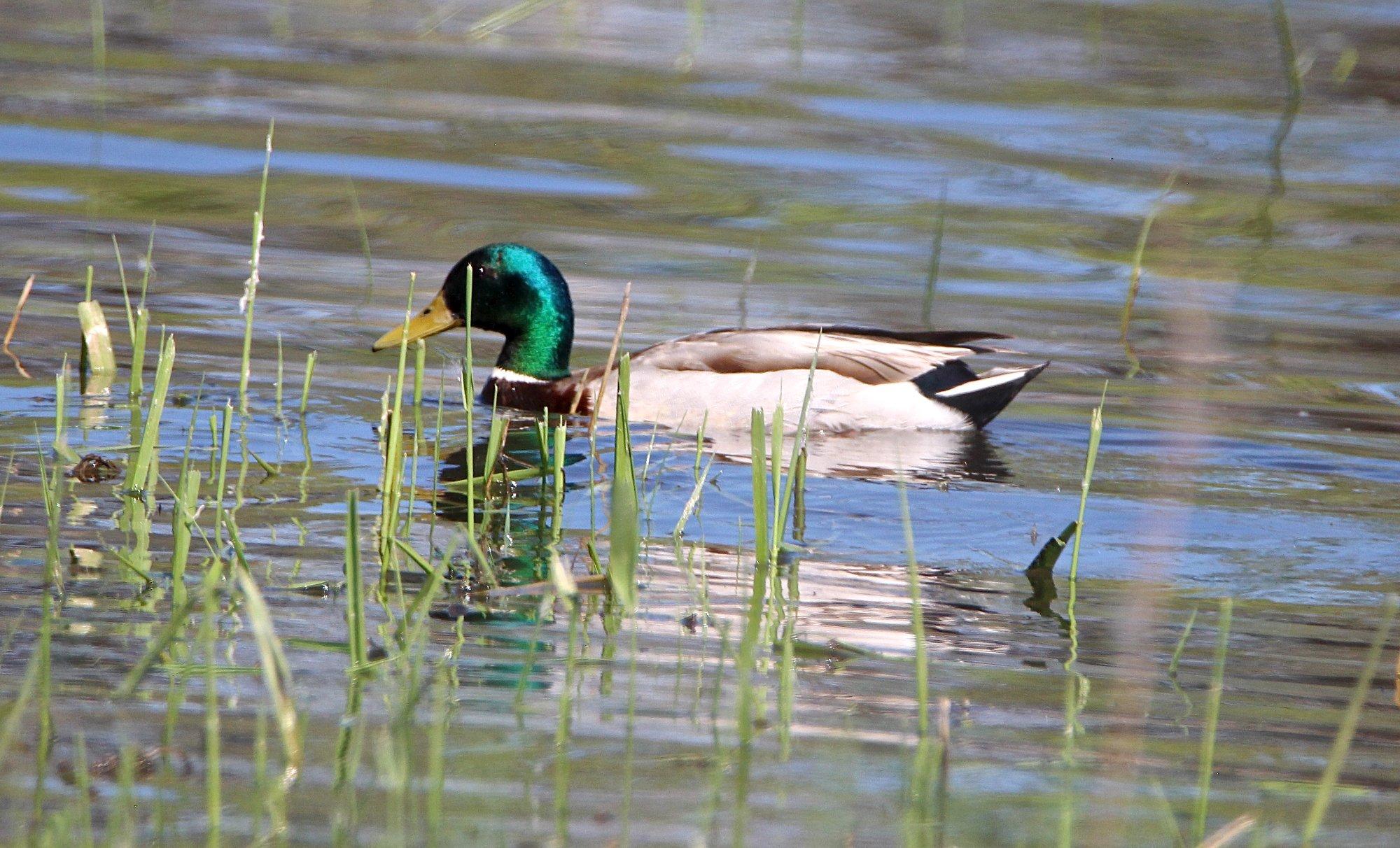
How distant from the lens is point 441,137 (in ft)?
42.1

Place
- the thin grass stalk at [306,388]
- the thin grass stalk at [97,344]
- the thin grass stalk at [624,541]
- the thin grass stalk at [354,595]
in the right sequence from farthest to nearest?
1. the thin grass stalk at [97,344]
2. the thin grass stalk at [306,388]
3. the thin grass stalk at [624,541]
4. the thin grass stalk at [354,595]

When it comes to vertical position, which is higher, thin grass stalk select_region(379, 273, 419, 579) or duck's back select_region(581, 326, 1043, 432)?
duck's back select_region(581, 326, 1043, 432)

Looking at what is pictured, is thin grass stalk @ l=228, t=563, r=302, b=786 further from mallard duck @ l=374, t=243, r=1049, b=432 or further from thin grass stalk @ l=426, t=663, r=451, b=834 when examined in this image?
mallard duck @ l=374, t=243, r=1049, b=432

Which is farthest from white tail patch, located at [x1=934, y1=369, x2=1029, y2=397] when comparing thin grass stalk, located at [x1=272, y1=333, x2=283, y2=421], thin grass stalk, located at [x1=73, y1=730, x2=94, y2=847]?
thin grass stalk, located at [x1=73, y1=730, x2=94, y2=847]

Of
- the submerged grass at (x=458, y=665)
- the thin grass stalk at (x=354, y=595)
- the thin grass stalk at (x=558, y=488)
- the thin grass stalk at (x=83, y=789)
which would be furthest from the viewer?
the thin grass stalk at (x=558, y=488)

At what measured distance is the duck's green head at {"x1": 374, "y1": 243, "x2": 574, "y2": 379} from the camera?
8555 millimetres

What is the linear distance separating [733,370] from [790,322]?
1389 millimetres

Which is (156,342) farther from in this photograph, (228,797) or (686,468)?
(228,797)

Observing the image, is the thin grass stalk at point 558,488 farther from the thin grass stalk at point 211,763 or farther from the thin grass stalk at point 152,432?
the thin grass stalk at point 211,763

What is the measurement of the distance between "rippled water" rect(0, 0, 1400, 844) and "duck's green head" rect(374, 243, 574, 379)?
1.24 ft

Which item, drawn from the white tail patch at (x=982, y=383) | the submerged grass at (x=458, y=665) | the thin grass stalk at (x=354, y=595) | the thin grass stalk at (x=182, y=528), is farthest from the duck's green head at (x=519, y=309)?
the thin grass stalk at (x=354, y=595)

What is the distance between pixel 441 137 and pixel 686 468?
6.80 meters

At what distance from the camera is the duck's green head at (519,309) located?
855 cm

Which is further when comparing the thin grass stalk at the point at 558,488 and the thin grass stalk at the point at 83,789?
the thin grass stalk at the point at 558,488
